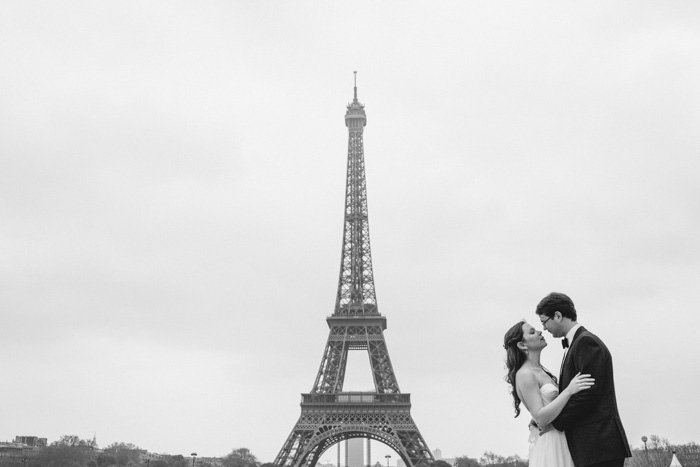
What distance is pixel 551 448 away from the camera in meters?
7.21

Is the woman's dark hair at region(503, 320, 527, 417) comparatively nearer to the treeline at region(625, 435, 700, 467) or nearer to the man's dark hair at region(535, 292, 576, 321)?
the man's dark hair at region(535, 292, 576, 321)

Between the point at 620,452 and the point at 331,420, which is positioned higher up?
the point at 331,420

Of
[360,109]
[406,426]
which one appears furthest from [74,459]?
[360,109]

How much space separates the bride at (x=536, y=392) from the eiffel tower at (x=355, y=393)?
64.4 metres

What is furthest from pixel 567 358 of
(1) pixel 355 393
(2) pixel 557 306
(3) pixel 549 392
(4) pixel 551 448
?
(1) pixel 355 393

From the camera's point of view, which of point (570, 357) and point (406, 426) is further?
point (406, 426)

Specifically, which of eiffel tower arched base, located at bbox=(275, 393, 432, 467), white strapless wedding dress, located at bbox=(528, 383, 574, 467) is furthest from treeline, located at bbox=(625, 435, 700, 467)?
white strapless wedding dress, located at bbox=(528, 383, 574, 467)

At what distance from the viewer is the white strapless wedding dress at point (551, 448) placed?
713 cm

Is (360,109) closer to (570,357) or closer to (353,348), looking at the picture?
(353,348)

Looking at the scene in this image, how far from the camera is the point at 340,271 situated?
8038cm

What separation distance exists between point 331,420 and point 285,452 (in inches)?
210

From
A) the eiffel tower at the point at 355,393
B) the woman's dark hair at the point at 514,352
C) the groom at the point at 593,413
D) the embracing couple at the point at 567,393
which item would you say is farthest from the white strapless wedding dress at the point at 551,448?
the eiffel tower at the point at 355,393

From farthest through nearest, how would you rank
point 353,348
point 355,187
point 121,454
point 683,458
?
1. point 121,454
2. point 683,458
3. point 355,187
4. point 353,348

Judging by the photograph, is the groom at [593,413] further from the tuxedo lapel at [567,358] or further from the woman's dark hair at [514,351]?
the woman's dark hair at [514,351]
